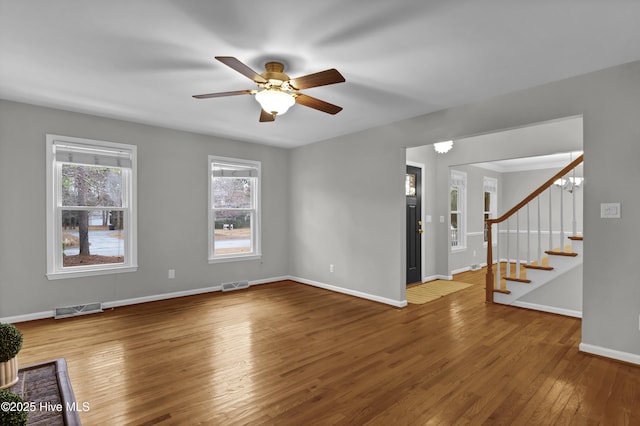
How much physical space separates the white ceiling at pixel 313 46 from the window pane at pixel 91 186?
2.87 ft

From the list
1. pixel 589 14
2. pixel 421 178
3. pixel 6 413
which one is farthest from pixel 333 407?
pixel 421 178

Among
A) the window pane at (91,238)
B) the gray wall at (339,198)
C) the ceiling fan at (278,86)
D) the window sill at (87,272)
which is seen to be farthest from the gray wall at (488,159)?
the window pane at (91,238)

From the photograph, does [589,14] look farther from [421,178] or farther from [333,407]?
[421,178]

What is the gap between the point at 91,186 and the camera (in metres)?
4.29

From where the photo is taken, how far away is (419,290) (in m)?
5.46

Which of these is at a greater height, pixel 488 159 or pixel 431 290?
pixel 488 159

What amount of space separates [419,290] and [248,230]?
316 cm

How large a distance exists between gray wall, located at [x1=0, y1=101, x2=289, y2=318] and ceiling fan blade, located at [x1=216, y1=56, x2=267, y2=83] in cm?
297

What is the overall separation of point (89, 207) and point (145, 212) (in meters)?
0.66

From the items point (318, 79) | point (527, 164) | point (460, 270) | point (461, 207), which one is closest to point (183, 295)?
point (318, 79)

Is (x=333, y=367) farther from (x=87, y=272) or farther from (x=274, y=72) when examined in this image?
(x=87, y=272)

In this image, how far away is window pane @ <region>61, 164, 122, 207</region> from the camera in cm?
412

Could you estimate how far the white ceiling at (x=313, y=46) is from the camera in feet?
6.66

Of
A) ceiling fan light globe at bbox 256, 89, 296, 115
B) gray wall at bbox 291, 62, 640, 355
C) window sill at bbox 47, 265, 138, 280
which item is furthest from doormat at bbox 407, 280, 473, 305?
window sill at bbox 47, 265, 138, 280
